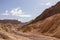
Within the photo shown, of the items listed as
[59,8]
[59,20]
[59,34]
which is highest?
[59,8]

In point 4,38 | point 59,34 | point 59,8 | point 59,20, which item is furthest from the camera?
point 59,8

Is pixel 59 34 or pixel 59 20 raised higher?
pixel 59 20

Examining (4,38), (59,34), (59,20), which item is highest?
(59,20)

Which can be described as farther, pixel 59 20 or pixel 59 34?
pixel 59 20

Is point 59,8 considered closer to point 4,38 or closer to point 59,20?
point 59,20

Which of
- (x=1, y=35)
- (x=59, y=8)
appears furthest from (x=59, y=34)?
(x=59, y=8)

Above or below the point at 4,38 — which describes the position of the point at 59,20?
above

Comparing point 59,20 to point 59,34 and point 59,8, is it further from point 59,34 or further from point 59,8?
point 59,8

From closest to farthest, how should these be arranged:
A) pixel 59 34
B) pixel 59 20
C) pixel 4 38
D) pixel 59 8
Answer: pixel 4 38 → pixel 59 34 → pixel 59 20 → pixel 59 8

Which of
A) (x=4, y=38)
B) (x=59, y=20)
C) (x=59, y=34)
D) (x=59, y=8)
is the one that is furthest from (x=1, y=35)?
(x=59, y=8)

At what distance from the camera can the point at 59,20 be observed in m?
59.6

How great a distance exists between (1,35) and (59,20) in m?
36.9

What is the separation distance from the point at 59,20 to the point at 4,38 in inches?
1459

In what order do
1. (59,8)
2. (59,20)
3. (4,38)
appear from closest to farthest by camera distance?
1. (4,38)
2. (59,20)
3. (59,8)
